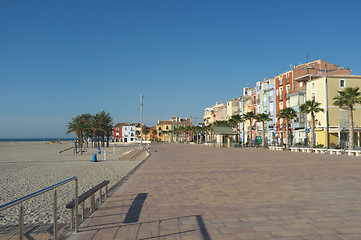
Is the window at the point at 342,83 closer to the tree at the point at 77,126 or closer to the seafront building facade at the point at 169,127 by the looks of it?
the tree at the point at 77,126

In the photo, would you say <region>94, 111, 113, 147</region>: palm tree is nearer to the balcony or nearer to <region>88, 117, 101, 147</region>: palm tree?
<region>88, 117, 101, 147</region>: palm tree

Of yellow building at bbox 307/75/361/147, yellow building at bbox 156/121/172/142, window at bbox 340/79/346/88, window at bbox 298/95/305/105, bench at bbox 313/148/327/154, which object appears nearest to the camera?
bench at bbox 313/148/327/154

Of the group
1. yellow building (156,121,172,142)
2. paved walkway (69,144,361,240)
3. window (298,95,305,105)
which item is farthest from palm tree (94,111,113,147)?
yellow building (156,121,172,142)

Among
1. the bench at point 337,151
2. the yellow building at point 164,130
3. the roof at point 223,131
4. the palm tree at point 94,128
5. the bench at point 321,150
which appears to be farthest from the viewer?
the yellow building at point 164,130

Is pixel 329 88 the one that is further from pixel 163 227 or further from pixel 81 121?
pixel 81 121

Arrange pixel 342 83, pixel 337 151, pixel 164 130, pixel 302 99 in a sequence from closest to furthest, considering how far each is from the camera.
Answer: pixel 337 151 < pixel 342 83 < pixel 302 99 < pixel 164 130

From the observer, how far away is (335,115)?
45.9 meters

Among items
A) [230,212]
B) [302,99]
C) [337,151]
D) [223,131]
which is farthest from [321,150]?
[230,212]

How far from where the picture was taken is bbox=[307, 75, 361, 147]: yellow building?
4569cm

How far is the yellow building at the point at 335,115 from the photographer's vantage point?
45.7 metres

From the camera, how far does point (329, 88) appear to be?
4606cm

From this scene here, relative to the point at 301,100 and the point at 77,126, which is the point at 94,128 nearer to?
the point at 77,126

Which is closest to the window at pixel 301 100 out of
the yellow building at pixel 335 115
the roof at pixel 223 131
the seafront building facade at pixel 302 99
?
the seafront building facade at pixel 302 99

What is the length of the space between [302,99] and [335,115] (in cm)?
703
